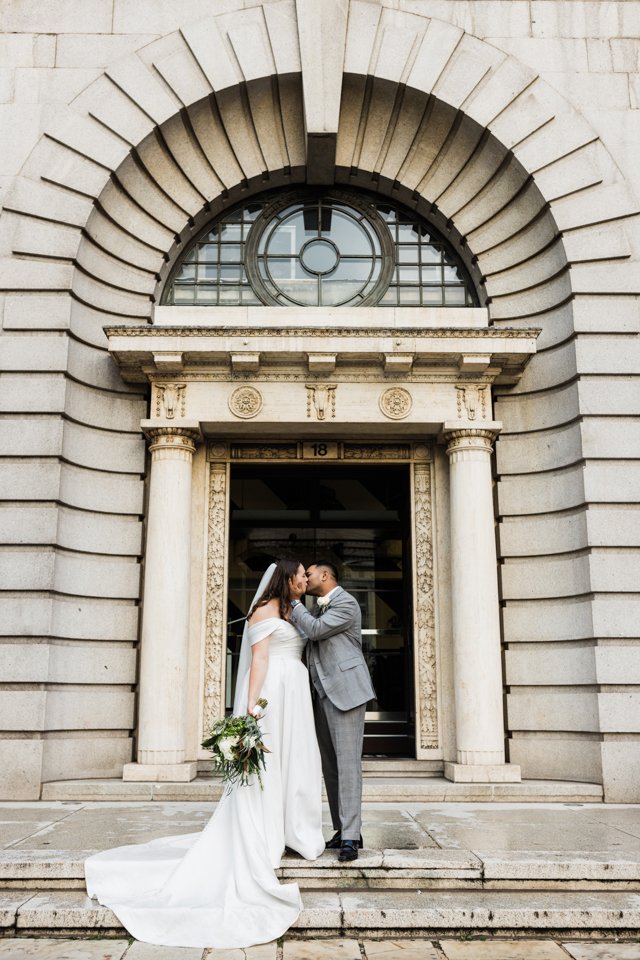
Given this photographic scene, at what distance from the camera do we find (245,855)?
587 centimetres

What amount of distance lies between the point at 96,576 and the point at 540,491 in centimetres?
606

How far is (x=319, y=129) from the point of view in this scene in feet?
38.3

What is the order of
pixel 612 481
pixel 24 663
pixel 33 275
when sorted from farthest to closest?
pixel 33 275
pixel 612 481
pixel 24 663

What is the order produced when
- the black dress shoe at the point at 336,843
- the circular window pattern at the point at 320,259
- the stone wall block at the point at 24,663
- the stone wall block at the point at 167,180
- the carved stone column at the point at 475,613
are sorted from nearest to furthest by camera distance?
the black dress shoe at the point at 336,843, the stone wall block at the point at 24,663, the carved stone column at the point at 475,613, the stone wall block at the point at 167,180, the circular window pattern at the point at 320,259

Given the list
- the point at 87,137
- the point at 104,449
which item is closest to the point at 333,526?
the point at 104,449

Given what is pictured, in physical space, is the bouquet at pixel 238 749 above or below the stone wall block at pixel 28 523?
below

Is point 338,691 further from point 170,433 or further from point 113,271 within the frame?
point 113,271

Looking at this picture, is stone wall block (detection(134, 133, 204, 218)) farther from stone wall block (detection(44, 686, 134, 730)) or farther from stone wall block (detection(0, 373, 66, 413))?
stone wall block (detection(44, 686, 134, 730))

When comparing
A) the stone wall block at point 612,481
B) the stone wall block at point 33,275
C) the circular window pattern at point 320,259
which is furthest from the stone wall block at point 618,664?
the stone wall block at point 33,275

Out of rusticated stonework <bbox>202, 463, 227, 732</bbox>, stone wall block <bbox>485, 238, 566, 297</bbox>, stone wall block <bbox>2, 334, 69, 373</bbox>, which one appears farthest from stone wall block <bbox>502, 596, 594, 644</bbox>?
stone wall block <bbox>2, 334, 69, 373</bbox>

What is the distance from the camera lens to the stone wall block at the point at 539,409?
11.2m

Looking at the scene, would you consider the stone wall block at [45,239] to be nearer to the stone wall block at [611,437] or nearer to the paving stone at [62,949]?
the stone wall block at [611,437]

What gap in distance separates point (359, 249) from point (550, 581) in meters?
5.64

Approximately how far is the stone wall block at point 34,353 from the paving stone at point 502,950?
817cm
